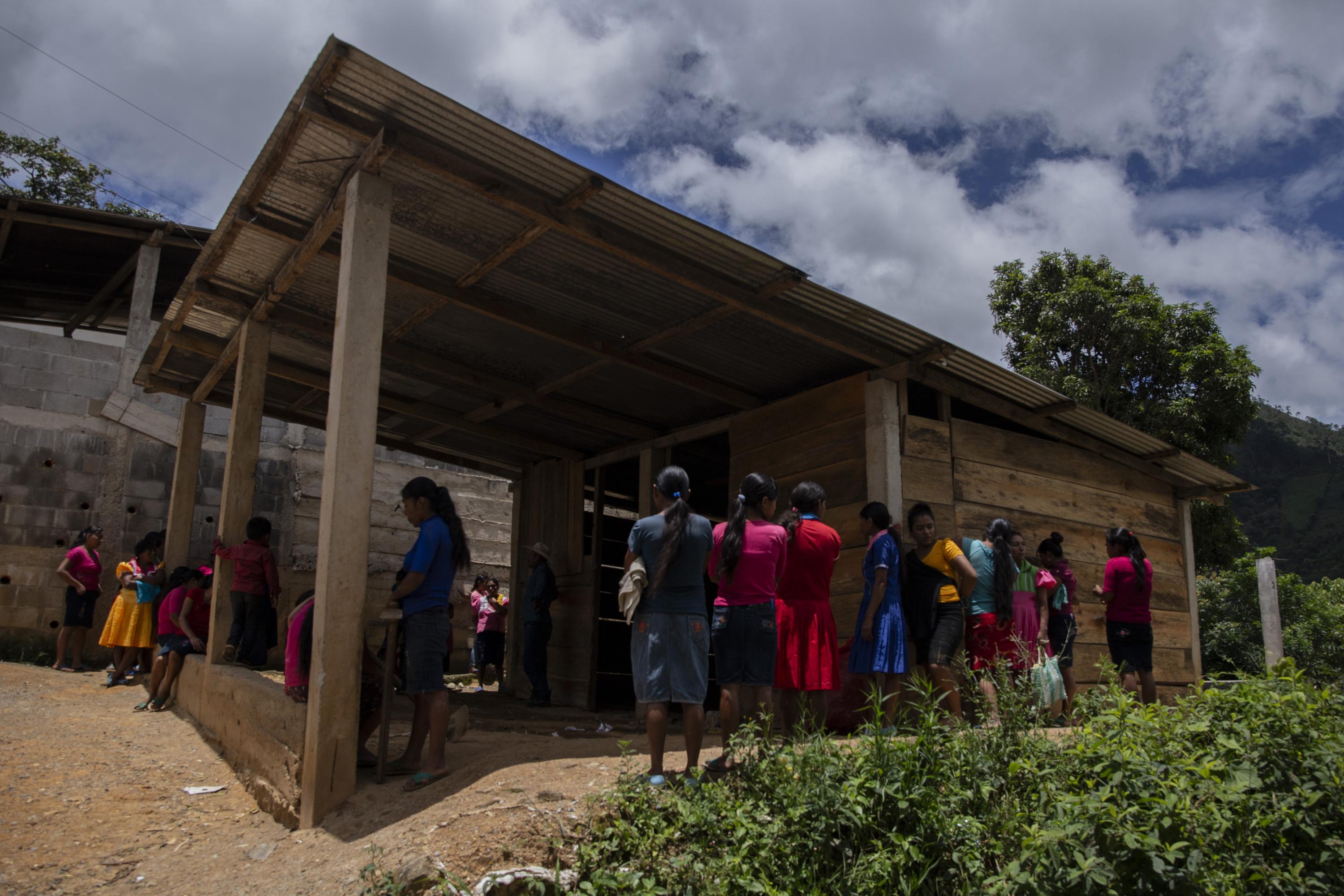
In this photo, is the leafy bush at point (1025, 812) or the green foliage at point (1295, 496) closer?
the leafy bush at point (1025, 812)

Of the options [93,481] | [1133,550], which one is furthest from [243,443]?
[1133,550]

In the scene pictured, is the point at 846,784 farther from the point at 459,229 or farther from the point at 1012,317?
the point at 1012,317

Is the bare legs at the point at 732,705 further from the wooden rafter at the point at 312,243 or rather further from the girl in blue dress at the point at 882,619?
the wooden rafter at the point at 312,243

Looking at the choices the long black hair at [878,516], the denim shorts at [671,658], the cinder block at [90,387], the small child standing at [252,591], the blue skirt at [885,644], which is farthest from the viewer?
the cinder block at [90,387]

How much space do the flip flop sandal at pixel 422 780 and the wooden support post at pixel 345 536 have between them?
0.29 meters

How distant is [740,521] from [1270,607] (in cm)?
887

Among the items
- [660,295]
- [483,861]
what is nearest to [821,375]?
[660,295]

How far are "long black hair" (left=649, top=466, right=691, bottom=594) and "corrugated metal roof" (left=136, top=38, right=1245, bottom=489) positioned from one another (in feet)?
6.12

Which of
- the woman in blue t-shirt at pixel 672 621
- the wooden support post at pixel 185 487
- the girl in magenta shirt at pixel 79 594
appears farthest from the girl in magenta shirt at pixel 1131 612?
the girl in magenta shirt at pixel 79 594

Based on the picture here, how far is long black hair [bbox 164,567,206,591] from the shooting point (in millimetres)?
7820

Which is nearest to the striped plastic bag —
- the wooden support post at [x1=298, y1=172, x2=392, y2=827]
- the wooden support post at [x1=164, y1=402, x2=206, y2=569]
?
the wooden support post at [x1=298, y1=172, x2=392, y2=827]

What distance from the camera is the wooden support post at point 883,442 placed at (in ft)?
22.1

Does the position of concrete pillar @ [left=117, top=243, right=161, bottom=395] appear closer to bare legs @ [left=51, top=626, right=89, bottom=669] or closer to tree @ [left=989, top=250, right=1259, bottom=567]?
bare legs @ [left=51, top=626, right=89, bottom=669]

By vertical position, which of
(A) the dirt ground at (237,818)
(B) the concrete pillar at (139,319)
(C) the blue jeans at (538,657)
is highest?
(B) the concrete pillar at (139,319)
